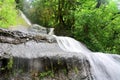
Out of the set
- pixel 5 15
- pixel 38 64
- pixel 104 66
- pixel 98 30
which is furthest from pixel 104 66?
pixel 5 15

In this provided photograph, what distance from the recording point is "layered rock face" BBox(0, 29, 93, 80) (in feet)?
22.2

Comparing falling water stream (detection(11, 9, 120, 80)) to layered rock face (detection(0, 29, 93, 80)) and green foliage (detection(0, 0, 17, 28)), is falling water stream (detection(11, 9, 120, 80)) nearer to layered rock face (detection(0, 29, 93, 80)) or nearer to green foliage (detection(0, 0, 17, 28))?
layered rock face (detection(0, 29, 93, 80))

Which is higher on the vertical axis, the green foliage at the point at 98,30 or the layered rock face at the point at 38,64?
the layered rock face at the point at 38,64

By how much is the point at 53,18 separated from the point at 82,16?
378 centimetres

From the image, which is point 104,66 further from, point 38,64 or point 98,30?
point 98,30

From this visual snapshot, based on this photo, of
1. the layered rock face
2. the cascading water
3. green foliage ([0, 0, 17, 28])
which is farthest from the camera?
green foliage ([0, 0, 17, 28])

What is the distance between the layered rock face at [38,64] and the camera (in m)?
6.78

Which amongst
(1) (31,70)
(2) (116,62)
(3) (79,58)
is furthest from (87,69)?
(2) (116,62)

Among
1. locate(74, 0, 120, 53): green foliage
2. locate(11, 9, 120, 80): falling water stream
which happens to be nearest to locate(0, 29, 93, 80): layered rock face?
locate(11, 9, 120, 80): falling water stream

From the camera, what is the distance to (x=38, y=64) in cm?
704

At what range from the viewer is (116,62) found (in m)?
9.65

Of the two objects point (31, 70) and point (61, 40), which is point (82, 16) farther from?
point (31, 70)

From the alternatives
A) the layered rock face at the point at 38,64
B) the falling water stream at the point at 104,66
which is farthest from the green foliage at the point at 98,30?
the layered rock face at the point at 38,64

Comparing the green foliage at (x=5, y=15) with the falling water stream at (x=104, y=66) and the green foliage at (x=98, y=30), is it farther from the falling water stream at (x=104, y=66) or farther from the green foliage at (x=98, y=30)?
the green foliage at (x=98, y=30)
